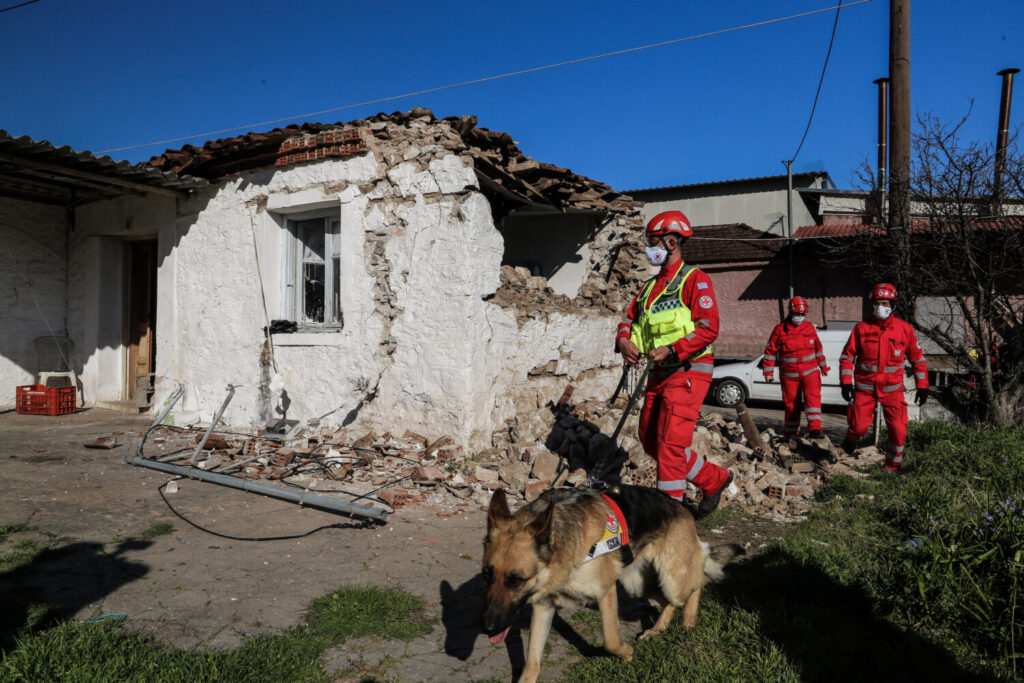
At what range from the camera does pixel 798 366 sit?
325 inches

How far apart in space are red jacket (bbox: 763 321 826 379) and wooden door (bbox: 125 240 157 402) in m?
9.65

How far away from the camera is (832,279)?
16.3 m

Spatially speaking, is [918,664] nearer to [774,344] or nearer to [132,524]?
[132,524]

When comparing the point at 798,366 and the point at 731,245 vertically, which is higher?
the point at 731,245

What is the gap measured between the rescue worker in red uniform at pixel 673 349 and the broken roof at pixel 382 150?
3184mm

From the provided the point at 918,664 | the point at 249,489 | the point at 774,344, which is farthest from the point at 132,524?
the point at 774,344

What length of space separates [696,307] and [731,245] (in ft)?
48.3

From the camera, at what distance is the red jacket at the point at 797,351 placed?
8234 mm

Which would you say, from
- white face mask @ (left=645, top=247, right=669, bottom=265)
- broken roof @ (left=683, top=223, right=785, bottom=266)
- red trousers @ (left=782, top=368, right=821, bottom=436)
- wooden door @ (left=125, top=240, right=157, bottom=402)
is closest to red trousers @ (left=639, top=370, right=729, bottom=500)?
white face mask @ (left=645, top=247, right=669, bottom=265)

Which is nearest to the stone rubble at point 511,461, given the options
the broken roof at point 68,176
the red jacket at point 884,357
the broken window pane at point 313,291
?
the red jacket at point 884,357

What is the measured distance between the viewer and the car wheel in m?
12.6

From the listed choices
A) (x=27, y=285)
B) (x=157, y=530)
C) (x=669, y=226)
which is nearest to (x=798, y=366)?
(x=669, y=226)

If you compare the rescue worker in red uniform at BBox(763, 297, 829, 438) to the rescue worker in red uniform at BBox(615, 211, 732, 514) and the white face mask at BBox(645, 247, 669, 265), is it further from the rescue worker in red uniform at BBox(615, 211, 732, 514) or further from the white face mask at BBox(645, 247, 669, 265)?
the white face mask at BBox(645, 247, 669, 265)

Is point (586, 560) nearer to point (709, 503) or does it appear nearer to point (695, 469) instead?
point (695, 469)
